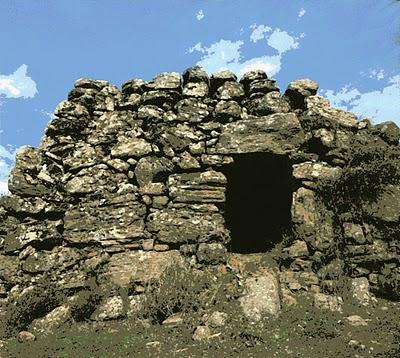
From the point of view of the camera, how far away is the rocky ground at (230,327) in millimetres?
6062

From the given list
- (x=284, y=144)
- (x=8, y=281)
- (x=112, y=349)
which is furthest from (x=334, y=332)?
(x=8, y=281)

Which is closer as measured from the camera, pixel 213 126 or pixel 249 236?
pixel 213 126

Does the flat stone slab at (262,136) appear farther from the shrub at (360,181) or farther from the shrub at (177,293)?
the shrub at (177,293)

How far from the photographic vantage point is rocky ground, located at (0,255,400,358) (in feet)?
19.9

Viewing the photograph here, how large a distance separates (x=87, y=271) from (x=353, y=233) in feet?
16.7

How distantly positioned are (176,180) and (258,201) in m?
2.97

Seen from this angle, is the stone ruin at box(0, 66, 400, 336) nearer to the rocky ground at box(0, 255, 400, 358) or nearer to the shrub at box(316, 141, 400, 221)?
the shrub at box(316, 141, 400, 221)

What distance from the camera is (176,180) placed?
8.77 m

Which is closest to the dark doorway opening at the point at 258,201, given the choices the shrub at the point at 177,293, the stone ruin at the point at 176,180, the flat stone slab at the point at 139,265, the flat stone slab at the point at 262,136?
the stone ruin at the point at 176,180

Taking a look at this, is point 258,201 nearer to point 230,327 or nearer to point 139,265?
point 139,265

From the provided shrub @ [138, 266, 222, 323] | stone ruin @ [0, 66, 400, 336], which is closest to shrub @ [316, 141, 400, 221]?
stone ruin @ [0, 66, 400, 336]

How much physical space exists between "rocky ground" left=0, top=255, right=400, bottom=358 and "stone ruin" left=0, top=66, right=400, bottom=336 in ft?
1.76

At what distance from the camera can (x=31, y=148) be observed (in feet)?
29.9

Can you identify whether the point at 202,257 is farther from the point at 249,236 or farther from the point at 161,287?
the point at 249,236
